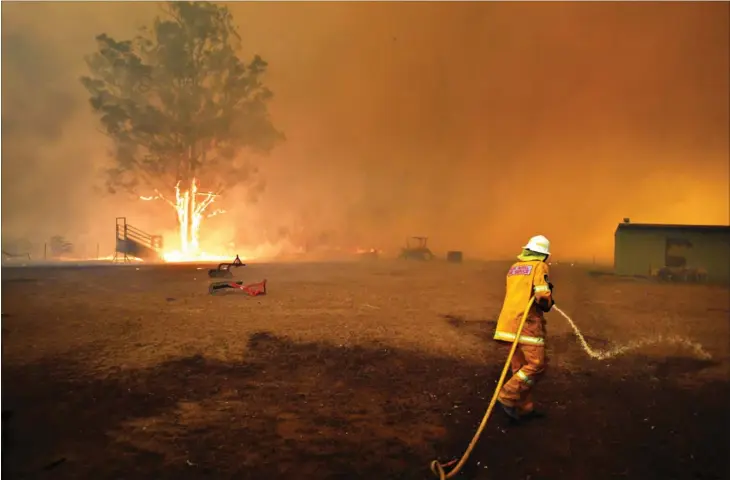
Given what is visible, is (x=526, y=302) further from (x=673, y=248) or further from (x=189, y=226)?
(x=189, y=226)

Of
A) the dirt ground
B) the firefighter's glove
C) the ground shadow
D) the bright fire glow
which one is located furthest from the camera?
the bright fire glow

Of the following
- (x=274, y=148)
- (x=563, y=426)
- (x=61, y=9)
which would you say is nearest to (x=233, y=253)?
(x=274, y=148)

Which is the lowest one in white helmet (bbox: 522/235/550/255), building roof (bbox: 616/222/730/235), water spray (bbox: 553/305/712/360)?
water spray (bbox: 553/305/712/360)

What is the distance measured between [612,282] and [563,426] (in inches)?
717

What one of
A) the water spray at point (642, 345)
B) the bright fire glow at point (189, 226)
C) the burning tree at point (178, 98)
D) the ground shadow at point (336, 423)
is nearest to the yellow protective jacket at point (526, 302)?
the ground shadow at point (336, 423)

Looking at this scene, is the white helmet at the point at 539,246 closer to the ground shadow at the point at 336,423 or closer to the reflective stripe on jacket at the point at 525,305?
the reflective stripe on jacket at the point at 525,305

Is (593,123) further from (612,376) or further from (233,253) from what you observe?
(612,376)

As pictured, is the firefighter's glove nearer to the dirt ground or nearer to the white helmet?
the white helmet

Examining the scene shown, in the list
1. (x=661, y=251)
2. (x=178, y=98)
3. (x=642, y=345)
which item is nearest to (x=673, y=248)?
(x=661, y=251)

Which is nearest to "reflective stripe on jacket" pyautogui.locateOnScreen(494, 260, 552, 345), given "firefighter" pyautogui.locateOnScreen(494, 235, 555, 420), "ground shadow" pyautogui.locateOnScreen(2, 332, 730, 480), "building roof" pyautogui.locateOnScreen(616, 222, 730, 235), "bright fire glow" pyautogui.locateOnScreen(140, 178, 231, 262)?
"firefighter" pyautogui.locateOnScreen(494, 235, 555, 420)

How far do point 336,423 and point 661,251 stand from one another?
2387 centimetres

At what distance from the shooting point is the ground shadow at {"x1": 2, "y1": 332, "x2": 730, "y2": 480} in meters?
4.68

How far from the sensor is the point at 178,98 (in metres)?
29.8

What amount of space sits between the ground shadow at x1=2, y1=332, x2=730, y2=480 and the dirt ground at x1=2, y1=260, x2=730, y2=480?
0.08ft
